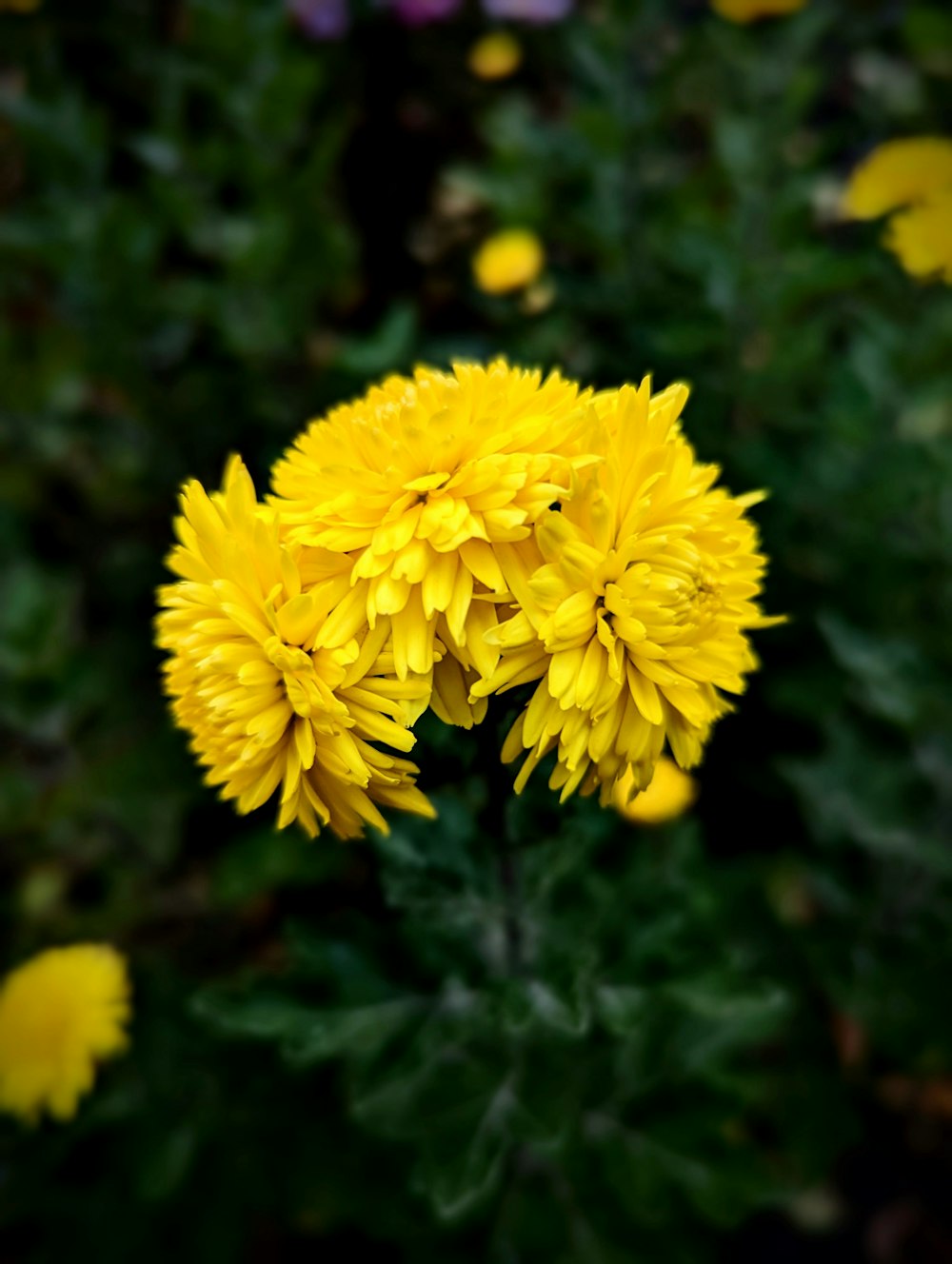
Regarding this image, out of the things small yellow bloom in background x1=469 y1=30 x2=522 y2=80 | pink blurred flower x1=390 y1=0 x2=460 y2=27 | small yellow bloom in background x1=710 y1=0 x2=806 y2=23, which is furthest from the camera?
pink blurred flower x1=390 y1=0 x2=460 y2=27

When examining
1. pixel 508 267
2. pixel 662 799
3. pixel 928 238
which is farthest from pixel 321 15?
pixel 662 799

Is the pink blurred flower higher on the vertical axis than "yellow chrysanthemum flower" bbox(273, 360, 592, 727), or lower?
higher

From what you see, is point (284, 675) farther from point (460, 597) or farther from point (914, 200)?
point (914, 200)

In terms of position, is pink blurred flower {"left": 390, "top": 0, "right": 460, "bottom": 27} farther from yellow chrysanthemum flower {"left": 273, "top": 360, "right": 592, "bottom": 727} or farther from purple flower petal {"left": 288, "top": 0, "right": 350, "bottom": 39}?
yellow chrysanthemum flower {"left": 273, "top": 360, "right": 592, "bottom": 727}

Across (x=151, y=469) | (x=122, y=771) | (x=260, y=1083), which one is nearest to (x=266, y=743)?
(x=260, y=1083)

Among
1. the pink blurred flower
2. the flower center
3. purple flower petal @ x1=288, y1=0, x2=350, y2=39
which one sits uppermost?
purple flower petal @ x1=288, y1=0, x2=350, y2=39

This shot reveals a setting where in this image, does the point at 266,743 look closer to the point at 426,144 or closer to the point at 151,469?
the point at 151,469

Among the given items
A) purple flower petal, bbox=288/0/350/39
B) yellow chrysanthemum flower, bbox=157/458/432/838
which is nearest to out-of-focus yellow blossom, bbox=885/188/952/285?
yellow chrysanthemum flower, bbox=157/458/432/838
